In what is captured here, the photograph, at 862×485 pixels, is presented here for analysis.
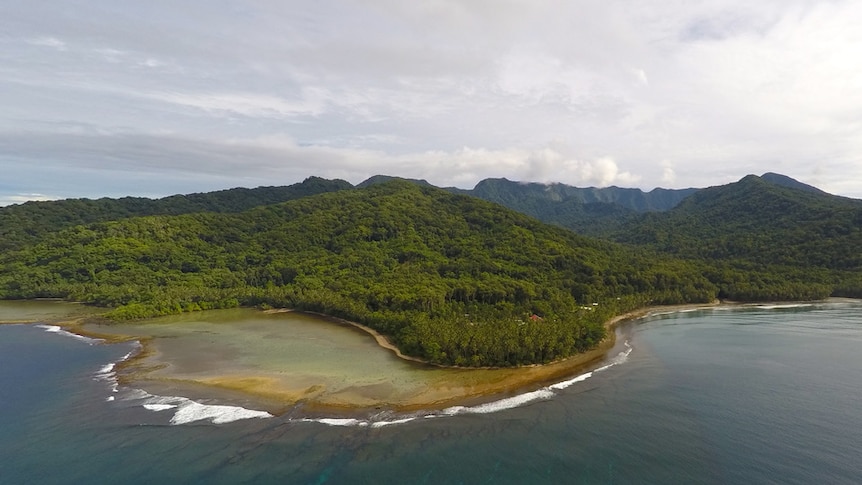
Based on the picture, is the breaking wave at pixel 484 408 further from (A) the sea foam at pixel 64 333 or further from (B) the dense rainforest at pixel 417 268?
(A) the sea foam at pixel 64 333

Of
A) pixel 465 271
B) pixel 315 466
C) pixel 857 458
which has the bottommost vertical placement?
pixel 857 458

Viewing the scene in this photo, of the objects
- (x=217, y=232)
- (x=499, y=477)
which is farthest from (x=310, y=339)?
(x=217, y=232)

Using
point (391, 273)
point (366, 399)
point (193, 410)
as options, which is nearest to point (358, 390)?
point (366, 399)

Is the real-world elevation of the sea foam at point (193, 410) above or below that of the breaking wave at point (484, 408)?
above

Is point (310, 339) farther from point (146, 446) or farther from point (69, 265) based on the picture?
point (69, 265)

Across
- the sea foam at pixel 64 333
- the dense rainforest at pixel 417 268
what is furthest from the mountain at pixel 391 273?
the sea foam at pixel 64 333

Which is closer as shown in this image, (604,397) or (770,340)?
(604,397)
